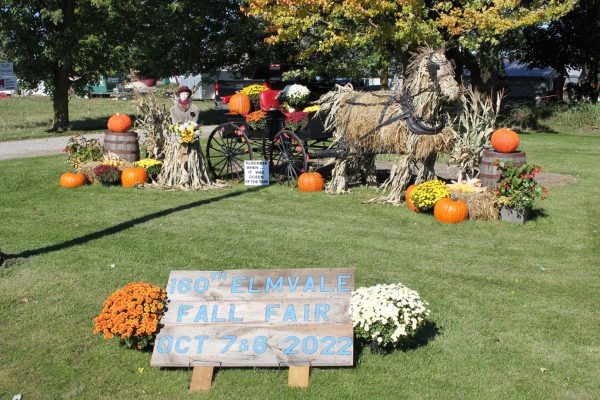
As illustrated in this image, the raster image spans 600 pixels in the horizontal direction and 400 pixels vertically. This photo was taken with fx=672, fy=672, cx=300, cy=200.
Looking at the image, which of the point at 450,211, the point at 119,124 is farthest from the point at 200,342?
the point at 119,124

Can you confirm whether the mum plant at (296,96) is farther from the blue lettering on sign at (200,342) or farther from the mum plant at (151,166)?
the blue lettering on sign at (200,342)

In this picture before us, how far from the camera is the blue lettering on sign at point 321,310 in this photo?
245 inches

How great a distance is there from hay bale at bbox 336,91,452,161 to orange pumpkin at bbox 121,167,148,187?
4454mm

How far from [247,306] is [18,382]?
2095 millimetres

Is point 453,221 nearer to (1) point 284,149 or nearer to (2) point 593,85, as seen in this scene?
(1) point 284,149

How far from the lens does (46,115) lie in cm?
3528

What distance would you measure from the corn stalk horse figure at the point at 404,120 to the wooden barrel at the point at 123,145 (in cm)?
481

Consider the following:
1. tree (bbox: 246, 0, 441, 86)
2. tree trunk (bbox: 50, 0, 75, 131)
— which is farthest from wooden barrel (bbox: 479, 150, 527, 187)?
tree trunk (bbox: 50, 0, 75, 131)

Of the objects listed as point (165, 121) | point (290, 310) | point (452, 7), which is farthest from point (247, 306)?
point (452, 7)

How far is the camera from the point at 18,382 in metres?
5.86

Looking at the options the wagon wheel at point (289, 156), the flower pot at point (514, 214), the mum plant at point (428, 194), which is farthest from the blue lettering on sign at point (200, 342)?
the wagon wheel at point (289, 156)

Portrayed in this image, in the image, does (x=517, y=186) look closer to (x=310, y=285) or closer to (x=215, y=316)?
(x=310, y=285)

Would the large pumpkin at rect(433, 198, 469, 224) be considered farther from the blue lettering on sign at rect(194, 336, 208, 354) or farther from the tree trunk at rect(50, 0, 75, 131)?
the tree trunk at rect(50, 0, 75, 131)

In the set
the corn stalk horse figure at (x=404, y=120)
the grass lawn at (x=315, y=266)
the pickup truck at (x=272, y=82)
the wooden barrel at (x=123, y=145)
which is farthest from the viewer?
the pickup truck at (x=272, y=82)
